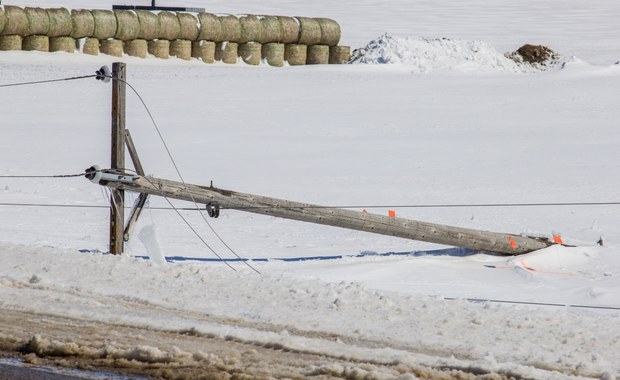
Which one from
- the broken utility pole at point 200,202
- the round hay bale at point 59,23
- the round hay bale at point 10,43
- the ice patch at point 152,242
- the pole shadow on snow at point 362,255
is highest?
the round hay bale at point 59,23

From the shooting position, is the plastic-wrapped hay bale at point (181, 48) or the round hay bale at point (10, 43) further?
the plastic-wrapped hay bale at point (181, 48)

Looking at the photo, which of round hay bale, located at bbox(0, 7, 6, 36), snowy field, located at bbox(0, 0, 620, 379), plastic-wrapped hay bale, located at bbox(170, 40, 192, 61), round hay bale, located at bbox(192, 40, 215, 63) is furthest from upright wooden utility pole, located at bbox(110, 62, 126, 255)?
round hay bale, located at bbox(192, 40, 215, 63)

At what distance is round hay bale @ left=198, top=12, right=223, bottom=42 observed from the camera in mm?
30547

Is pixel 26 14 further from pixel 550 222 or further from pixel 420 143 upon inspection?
pixel 550 222

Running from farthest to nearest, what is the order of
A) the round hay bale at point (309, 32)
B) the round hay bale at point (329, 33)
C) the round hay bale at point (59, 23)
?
1. the round hay bale at point (329, 33)
2. the round hay bale at point (309, 32)
3. the round hay bale at point (59, 23)

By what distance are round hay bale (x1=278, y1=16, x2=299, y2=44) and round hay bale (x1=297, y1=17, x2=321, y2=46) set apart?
0.15 metres

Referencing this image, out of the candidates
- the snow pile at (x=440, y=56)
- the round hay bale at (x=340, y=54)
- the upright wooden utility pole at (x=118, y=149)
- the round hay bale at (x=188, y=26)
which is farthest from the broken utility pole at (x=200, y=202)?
the round hay bale at (x=340, y=54)

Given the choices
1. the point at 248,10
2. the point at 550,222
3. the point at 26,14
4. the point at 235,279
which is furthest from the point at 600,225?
the point at 248,10

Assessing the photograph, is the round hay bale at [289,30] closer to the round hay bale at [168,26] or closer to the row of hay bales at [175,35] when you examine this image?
the row of hay bales at [175,35]

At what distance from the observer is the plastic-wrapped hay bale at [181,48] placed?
30.9m

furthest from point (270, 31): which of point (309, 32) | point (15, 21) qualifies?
point (15, 21)

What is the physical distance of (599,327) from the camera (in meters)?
6.77

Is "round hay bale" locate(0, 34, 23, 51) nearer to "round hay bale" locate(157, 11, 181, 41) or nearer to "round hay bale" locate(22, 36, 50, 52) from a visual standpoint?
"round hay bale" locate(22, 36, 50, 52)

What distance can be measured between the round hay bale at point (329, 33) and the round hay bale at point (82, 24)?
22.1 ft
